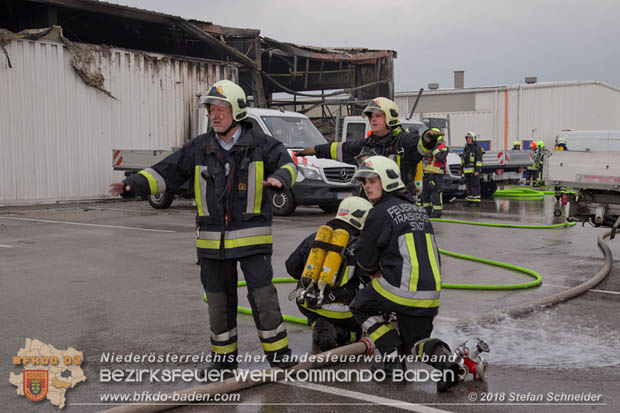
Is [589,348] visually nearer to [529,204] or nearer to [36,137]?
[529,204]

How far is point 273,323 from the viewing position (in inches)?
187

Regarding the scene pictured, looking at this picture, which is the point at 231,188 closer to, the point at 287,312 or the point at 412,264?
the point at 412,264

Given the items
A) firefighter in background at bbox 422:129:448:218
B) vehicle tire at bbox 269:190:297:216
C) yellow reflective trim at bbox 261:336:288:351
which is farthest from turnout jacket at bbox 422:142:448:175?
yellow reflective trim at bbox 261:336:288:351

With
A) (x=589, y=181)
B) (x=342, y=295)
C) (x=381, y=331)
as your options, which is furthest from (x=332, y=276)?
(x=589, y=181)

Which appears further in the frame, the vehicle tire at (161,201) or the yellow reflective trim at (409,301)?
the vehicle tire at (161,201)

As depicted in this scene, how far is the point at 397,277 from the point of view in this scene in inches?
181

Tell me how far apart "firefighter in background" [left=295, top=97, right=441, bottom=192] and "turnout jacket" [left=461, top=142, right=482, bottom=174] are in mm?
12032

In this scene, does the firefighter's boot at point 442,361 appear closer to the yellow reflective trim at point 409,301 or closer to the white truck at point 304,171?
the yellow reflective trim at point 409,301

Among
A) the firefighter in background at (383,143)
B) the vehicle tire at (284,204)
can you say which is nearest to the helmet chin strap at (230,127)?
the firefighter in background at (383,143)

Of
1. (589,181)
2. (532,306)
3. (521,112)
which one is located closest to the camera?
(532,306)

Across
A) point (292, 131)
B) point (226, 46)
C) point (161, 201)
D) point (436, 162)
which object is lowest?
point (161, 201)

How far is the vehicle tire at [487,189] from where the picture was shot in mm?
20947

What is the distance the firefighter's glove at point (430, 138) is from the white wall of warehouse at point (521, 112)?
37.6m

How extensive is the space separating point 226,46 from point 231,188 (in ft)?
62.1
